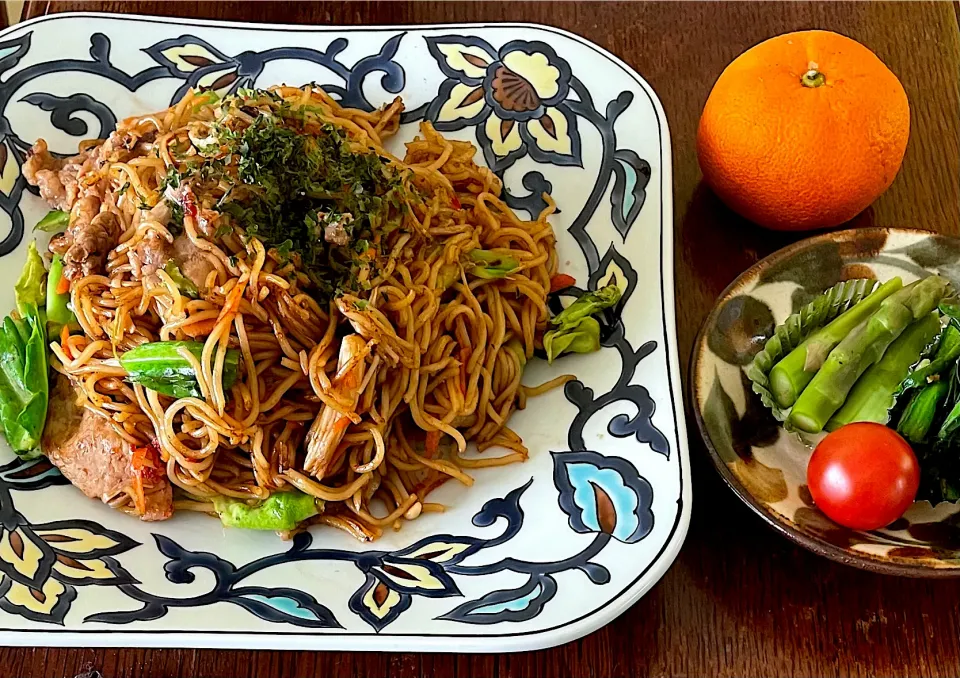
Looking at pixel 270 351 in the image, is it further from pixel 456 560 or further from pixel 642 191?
pixel 642 191

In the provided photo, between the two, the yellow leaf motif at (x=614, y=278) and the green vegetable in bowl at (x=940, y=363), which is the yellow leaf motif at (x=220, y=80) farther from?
the green vegetable in bowl at (x=940, y=363)

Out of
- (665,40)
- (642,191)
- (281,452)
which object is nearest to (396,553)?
(281,452)

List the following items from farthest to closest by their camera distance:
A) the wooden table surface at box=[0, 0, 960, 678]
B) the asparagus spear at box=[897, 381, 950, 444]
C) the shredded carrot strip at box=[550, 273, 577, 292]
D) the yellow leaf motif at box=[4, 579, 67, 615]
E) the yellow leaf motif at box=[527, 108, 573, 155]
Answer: the yellow leaf motif at box=[527, 108, 573, 155] < the shredded carrot strip at box=[550, 273, 577, 292] < the asparagus spear at box=[897, 381, 950, 444] < the wooden table surface at box=[0, 0, 960, 678] < the yellow leaf motif at box=[4, 579, 67, 615]

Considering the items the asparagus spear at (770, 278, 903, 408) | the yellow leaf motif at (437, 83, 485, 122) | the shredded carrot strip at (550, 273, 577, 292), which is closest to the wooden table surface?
the asparagus spear at (770, 278, 903, 408)

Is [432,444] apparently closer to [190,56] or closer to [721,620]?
[721,620]

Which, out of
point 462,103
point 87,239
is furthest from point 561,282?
point 87,239

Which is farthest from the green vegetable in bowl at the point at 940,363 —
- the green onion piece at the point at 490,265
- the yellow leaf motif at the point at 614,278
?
the green onion piece at the point at 490,265

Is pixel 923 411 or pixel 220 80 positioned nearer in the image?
pixel 923 411

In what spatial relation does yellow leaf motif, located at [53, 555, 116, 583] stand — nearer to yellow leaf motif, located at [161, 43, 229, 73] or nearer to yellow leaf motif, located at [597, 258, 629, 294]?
yellow leaf motif, located at [597, 258, 629, 294]
